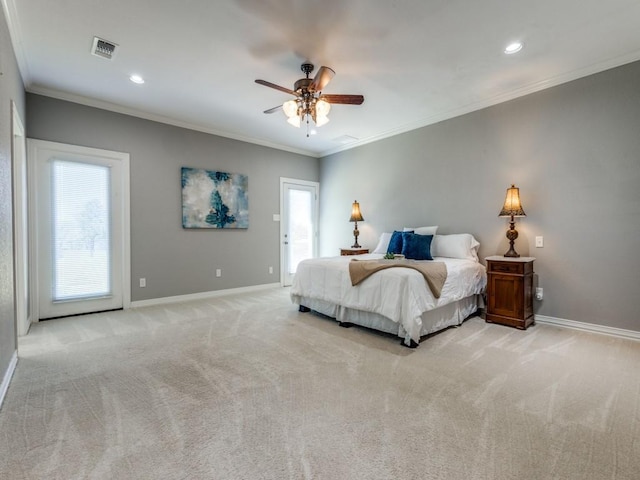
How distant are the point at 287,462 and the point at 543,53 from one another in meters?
3.87

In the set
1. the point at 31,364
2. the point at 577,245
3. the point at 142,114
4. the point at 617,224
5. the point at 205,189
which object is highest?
the point at 142,114

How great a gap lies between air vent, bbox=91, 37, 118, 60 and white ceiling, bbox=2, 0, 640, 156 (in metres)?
0.05

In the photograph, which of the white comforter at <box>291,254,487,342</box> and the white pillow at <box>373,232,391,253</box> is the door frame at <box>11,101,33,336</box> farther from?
the white pillow at <box>373,232,391,253</box>

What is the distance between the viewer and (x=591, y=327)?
127 inches

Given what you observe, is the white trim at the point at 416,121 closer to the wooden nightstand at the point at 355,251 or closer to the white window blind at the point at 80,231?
the white window blind at the point at 80,231

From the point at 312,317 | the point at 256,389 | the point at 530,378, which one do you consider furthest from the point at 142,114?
the point at 530,378

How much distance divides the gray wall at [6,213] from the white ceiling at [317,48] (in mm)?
350

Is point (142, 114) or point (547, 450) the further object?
point (142, 114)

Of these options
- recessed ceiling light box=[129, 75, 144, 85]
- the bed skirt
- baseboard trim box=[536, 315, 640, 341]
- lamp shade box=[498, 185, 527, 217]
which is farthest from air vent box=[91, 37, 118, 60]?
baseboard trim box=[536, 315, 640, 341]

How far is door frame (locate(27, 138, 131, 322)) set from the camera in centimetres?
354

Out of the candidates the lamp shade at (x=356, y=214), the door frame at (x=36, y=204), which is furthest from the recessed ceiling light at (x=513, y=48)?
the door frame at (x=36, y=204)

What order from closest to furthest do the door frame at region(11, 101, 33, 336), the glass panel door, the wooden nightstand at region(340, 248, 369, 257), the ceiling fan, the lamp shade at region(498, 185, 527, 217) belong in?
the door frame at region(11, 101, 33, 336) → the ceiling fan → the lamp shade at region(498, 185, 527, 217) → the wooden nightstand at region(340, 248, 369, 257) → the glass panel door

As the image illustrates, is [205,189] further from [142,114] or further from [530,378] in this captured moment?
[530,378]

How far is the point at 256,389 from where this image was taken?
2066 mm
